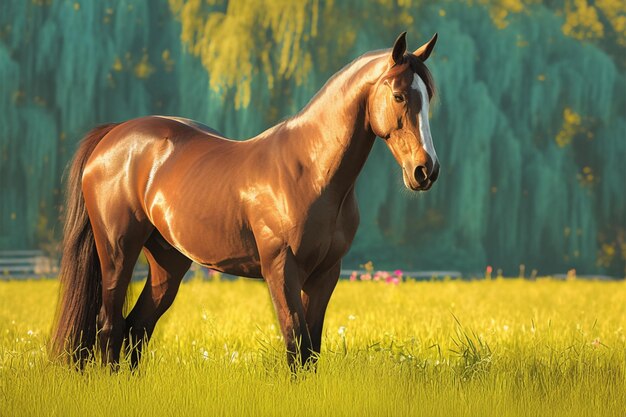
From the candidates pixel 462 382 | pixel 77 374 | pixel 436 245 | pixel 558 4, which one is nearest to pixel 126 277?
pixel 77 374

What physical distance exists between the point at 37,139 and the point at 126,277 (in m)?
10.4

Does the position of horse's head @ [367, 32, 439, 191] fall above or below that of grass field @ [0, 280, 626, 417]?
above

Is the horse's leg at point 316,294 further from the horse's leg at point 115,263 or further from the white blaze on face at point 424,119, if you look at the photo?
the horse's leg at point 115,263

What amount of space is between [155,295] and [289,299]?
55.9 inches

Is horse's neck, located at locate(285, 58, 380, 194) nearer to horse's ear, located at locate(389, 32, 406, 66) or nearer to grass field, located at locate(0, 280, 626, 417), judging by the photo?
horse's ear, located at locate(389, 32, 406, 66)

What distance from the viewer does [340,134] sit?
465cm

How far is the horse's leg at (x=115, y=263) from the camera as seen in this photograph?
5.68 metres

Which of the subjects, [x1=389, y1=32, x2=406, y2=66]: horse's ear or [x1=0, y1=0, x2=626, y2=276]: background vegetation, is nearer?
[x1=389, y1=32, x2=406, y2=66]: horse's ear

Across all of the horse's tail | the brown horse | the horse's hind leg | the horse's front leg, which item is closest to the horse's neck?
the brown horse

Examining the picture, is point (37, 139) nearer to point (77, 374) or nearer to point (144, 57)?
point (144, 57)

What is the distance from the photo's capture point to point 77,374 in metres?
5.21

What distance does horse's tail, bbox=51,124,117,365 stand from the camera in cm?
566

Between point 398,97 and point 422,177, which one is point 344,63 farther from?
point 422,177

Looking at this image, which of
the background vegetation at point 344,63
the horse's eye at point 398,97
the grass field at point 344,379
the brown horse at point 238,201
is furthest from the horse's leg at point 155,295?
the background vegetation at point 344,63
